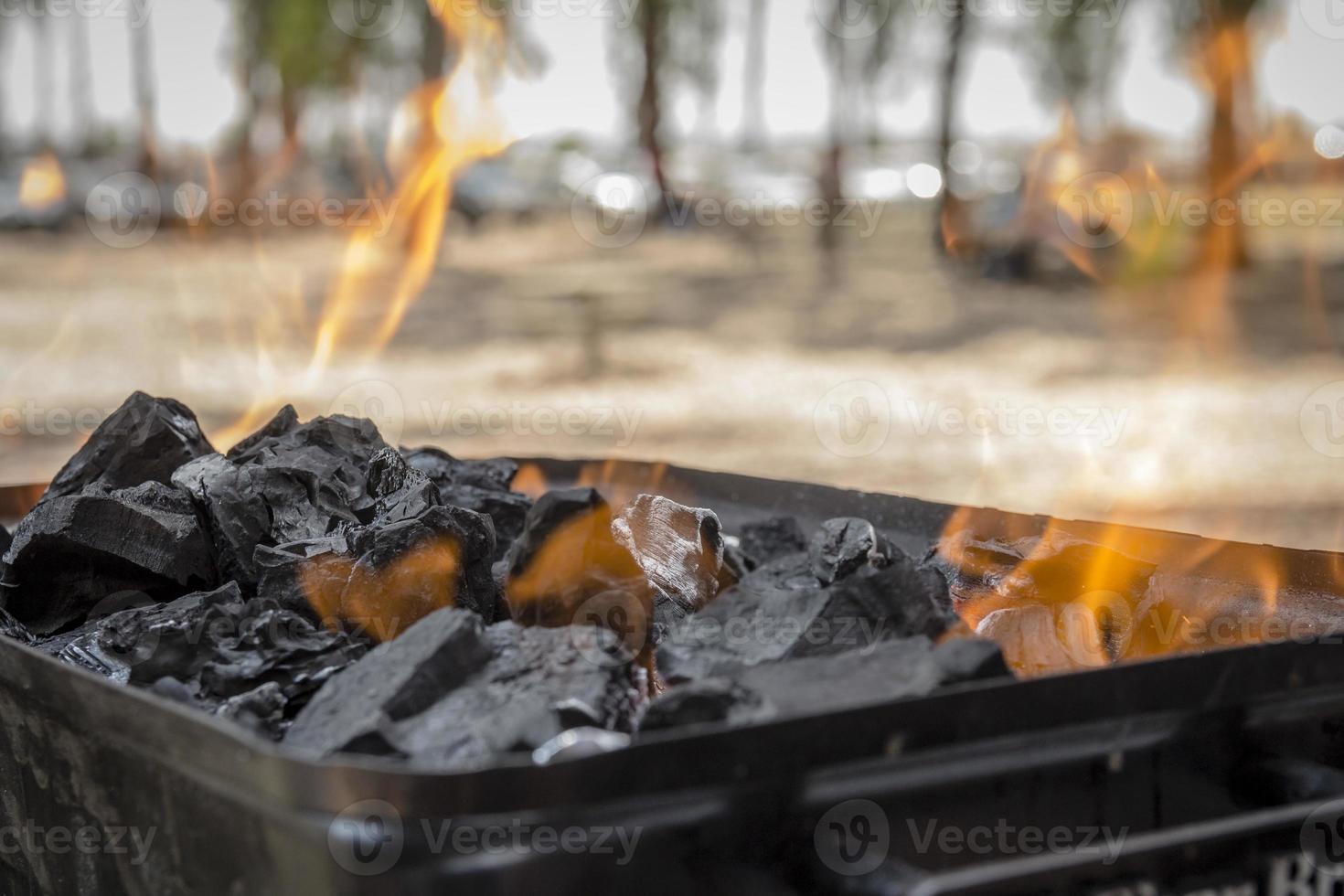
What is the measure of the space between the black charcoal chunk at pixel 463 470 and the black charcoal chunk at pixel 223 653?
936 mm

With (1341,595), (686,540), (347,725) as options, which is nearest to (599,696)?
(347,725)

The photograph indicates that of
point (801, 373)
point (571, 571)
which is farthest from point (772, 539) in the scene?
point (801, 373)

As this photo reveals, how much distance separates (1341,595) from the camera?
280cm

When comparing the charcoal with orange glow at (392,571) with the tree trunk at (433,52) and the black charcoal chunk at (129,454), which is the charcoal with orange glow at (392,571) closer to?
the black charcoal chunk at (129,454)

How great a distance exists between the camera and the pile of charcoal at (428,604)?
202 cm

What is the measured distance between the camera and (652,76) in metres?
24.3

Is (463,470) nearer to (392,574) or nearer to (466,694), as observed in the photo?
(392,574)

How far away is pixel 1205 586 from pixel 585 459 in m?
1.86

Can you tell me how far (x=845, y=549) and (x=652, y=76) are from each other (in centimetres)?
2266

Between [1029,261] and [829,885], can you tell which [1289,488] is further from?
[1029,261]

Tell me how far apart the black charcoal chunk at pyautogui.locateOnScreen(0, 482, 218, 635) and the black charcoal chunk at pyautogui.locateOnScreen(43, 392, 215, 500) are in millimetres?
351

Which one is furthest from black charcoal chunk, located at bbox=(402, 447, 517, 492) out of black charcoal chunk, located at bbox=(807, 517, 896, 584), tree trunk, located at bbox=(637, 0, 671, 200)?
tree trunk, located at bbox=(637, 0, 671, 200)

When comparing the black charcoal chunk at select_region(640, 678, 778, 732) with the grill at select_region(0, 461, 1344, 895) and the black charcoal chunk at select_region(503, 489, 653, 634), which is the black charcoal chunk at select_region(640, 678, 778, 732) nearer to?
the grill at select_region(0, 461, 1344, 895)

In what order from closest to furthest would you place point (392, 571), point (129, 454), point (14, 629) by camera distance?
point (392, 571)
point (14, 629)
point (129, 454)
